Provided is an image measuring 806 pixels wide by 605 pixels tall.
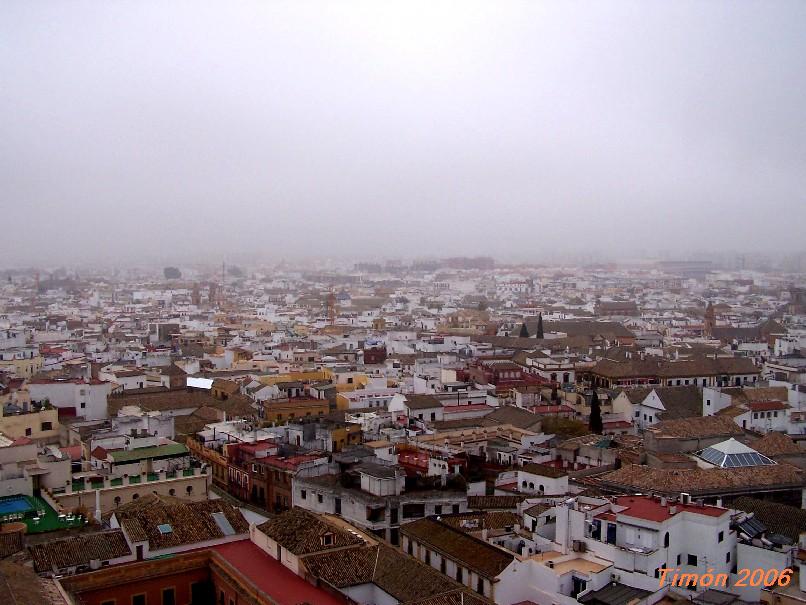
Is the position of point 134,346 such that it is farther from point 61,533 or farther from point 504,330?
point 61,533

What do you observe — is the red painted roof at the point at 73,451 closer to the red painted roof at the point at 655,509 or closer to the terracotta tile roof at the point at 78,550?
the terracotta tile roof at the point at 78,550

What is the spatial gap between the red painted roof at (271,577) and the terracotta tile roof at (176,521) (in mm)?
204

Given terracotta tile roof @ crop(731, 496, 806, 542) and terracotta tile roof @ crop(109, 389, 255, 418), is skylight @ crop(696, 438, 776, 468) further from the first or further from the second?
terracotta tile roof @ crop(109, 389, 255, 418)

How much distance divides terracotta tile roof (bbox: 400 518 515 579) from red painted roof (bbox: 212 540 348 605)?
1276mm

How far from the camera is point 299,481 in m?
10.7

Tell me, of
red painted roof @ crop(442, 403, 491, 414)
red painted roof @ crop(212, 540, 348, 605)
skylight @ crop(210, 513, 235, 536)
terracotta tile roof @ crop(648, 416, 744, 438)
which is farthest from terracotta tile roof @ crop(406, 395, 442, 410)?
red painted roof @ crop(212, 540, 348, 605)

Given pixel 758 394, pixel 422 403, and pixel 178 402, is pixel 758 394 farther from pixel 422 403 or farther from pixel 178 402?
pixel 178 402

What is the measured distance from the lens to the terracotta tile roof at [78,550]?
7.47 m

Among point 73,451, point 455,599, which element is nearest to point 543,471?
point 455,599

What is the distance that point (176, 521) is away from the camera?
845cm

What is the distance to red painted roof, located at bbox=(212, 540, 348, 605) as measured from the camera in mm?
7238

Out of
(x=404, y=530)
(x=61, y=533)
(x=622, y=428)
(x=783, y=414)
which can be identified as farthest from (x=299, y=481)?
(x=783, y=414)

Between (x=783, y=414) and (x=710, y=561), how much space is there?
7970 mm

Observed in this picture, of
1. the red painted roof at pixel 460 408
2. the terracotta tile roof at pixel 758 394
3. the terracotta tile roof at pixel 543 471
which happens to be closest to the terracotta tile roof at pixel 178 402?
the red painted roof at pixel 460 408
